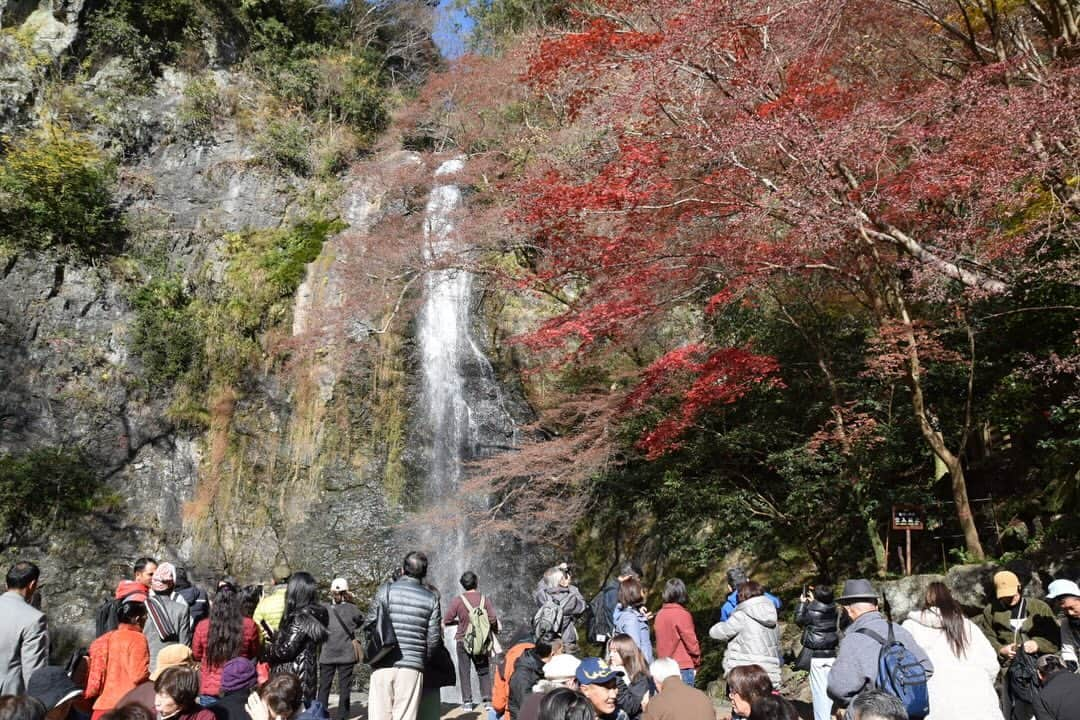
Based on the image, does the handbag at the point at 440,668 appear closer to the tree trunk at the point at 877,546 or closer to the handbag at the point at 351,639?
the handbag at the point at 351,639

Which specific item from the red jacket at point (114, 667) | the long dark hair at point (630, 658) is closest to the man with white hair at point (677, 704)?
the long dark hair at point (630, 658)

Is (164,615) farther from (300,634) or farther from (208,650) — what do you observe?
(300,634)

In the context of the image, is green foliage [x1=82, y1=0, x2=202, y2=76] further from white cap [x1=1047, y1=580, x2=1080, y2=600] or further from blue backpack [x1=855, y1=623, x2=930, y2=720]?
white cap [x1=1047, y1=580, x2=1080, y2=600]

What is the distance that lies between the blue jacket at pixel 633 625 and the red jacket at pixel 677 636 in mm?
170

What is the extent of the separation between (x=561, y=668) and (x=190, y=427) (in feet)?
44.8

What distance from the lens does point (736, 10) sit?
27.2 feet

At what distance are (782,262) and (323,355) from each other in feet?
32.9

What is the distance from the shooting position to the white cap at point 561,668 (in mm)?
3248

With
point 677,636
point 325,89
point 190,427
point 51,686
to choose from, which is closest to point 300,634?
point 51,686

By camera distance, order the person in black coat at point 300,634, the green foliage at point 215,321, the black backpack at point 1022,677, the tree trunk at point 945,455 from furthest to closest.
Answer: the green foliage at point 215,321 < the tree trunk at point 945,455 < the person in black coat at point 300,634 < the black backpack at point 1022,677

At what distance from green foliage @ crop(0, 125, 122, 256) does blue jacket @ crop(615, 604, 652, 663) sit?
16.0m

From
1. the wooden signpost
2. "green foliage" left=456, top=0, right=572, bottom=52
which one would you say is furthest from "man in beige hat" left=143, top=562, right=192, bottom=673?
"green foliage" left=456, top=0, right=572, bottom=52

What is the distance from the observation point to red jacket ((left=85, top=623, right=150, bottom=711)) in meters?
3.71

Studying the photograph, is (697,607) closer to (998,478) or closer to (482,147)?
(998,478)
